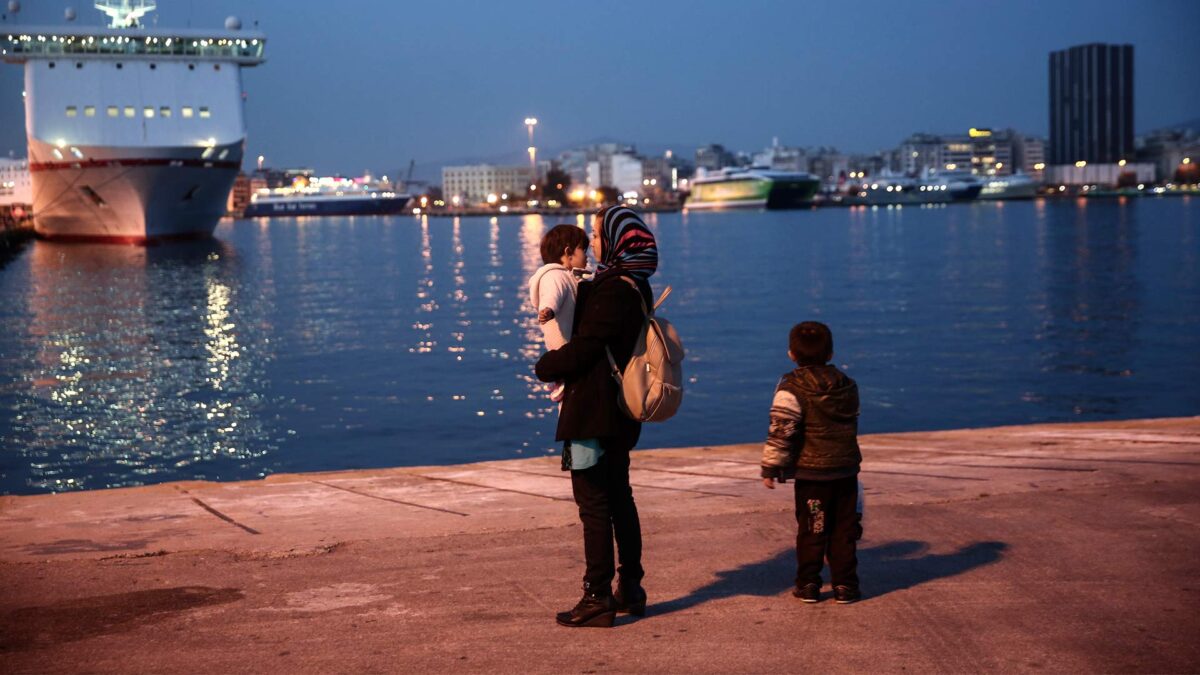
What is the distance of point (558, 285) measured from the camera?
4.96 metres

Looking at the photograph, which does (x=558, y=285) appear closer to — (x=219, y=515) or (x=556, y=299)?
(x=556, y=299)

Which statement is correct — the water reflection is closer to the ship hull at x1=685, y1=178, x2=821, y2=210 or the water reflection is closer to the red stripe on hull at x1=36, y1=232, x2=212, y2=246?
the red stripe on hull at x1=36, y1=232, x2=212, y2=246

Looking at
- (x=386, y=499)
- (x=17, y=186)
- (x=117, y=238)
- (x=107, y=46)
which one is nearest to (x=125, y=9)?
(x=107, y=46)

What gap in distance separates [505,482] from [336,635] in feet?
11.9

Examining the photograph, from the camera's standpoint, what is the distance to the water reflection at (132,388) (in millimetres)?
16062

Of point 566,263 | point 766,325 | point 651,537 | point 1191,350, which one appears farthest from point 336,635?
point 766,325

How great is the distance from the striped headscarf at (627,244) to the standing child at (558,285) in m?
0.11

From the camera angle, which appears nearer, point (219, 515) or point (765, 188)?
point (219, 515)

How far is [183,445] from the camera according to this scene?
1717 centimetres

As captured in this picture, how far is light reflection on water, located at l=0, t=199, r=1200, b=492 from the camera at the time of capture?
57.9ft

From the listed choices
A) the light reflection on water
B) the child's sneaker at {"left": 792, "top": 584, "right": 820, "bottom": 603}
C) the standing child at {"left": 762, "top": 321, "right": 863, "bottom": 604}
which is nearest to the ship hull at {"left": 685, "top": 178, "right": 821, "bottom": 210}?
the light reflection on water

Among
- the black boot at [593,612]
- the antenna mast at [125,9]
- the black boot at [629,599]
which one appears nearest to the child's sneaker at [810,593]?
the black boot at [629,599]

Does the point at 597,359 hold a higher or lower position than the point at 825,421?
higher

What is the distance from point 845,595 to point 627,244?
5.19 ft
